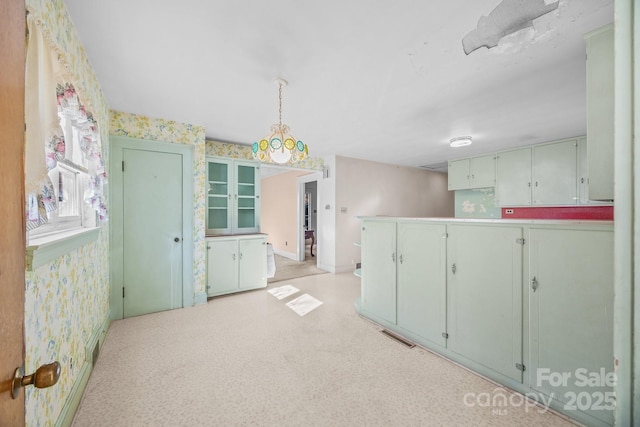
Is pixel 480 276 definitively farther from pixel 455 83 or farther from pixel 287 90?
pixel 287 90

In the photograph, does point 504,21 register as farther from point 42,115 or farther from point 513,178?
point 513,178

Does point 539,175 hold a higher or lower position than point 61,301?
higher

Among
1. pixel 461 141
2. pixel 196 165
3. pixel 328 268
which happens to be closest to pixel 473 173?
pixel 461 141

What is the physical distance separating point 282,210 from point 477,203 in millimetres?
4619

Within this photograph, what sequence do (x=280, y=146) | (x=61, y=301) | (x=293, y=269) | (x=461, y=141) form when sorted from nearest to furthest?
(x=61, y=301), (x=280, y=146), (x=461, y=141), (x=293, y=269)

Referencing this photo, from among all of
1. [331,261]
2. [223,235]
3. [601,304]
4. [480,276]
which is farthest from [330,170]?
[601,304]

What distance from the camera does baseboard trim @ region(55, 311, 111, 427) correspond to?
141cm

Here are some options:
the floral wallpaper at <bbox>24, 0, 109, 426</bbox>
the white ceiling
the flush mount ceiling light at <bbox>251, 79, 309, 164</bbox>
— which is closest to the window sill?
the floral wallpaper at <bbox>24, 0, 109, 426</bbox>

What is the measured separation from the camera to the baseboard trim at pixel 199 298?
130 inches

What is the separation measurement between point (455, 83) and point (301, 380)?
2742 millimetres

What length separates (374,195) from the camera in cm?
561

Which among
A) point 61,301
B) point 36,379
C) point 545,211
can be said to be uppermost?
point 545,211

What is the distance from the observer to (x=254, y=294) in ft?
12.4

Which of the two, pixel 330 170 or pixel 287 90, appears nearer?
pixel 287 90
